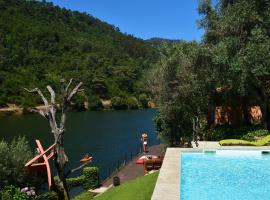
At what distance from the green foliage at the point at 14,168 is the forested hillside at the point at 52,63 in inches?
3847

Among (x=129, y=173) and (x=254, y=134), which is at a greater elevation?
(x=254, y=134)

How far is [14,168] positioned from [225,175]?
1116 centimetres

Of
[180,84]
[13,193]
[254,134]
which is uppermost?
[180,84]

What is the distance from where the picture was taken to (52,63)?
150 meters

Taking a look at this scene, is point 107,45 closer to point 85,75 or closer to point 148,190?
point 85,75

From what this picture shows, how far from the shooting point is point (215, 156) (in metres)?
20.5

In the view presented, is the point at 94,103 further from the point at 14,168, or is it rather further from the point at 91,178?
the point at 14,168

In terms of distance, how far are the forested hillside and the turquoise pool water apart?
10303 cm

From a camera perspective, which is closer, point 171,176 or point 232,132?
point 171,176

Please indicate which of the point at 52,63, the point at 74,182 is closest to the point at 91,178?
the point at 74,182

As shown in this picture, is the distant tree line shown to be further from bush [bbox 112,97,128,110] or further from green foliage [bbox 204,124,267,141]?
bush [bbox 112,97,128,110]

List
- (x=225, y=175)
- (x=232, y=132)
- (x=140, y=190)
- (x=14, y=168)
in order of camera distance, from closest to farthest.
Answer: (x=140, y=190) → (x=225, y=175) → (x=14, y=168) → (x=232, y=132)

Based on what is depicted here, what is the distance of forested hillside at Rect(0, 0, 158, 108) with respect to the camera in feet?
427

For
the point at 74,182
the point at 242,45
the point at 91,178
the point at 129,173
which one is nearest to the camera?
the point at 242,45
